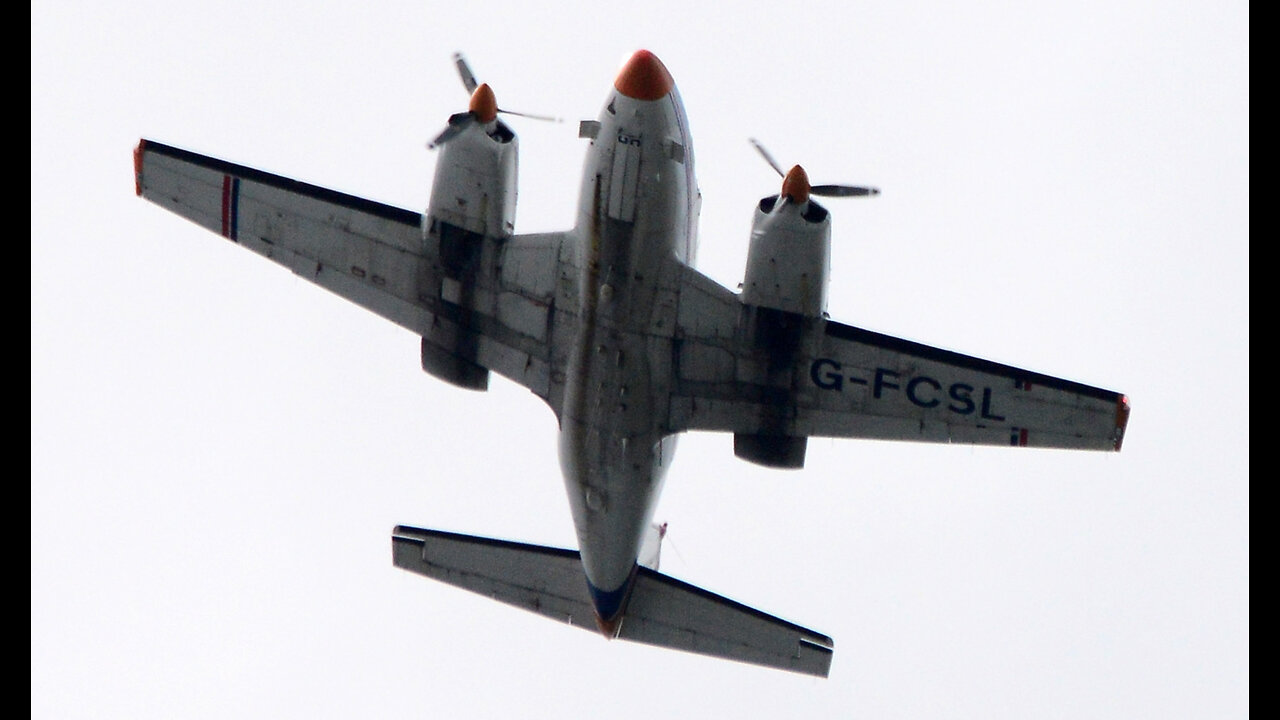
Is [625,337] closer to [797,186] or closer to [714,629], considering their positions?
[797,186]

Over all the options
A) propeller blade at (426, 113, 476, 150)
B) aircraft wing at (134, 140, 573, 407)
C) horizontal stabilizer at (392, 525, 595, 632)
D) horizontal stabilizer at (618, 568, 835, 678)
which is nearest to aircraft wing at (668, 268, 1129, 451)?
aircraft wing at (134, 140, 573, 407)

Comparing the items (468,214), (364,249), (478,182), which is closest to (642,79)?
(478,182)

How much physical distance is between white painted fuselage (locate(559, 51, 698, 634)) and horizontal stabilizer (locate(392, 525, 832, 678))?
1.01 meters

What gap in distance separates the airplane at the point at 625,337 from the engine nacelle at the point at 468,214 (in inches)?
1.3

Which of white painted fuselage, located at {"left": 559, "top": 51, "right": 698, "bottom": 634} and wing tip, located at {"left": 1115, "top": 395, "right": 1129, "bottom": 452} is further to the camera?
wing tip, located at {"left": 1115, "top": 395, "right": 1129, "bottom": 452}

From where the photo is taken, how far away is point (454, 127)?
22.2 meters

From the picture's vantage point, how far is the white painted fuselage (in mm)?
19922

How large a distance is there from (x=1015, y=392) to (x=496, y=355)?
8550 mm

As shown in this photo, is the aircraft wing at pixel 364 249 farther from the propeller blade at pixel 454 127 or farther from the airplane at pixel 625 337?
the propeller blade at pixel 454 127

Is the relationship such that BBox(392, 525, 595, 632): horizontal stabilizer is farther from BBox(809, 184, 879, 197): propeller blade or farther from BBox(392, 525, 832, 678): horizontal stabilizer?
BBox(809, 184, 879, 197): propeller blade

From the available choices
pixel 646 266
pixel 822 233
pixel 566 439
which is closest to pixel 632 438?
pixel 566 439

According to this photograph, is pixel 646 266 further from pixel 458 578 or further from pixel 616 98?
pixel 458 578

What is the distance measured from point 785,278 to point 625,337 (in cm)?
262

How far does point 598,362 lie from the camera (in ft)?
70.0
